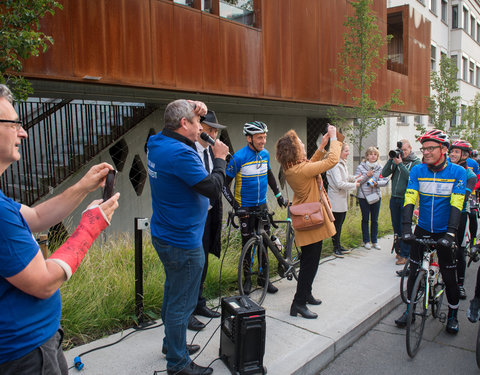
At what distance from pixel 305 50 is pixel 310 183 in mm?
6243

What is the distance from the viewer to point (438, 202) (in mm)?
4113

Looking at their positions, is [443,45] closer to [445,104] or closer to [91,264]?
[445,104]

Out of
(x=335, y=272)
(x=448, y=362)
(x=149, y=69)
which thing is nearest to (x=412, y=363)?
(x=448, y=362)

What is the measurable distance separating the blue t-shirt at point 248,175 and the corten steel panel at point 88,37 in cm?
274

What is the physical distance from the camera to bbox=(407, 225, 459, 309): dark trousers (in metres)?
4.05

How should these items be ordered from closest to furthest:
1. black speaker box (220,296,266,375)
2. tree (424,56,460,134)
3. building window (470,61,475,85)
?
black speaker box (220,296,266,375), tree (424,56,460,134), building window (470,61,475,85)

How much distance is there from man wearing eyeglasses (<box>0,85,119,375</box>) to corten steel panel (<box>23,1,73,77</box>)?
14.3 feet

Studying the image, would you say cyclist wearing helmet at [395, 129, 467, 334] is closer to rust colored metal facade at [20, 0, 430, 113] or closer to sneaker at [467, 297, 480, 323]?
sneaker at [467, 297, 480, 323]

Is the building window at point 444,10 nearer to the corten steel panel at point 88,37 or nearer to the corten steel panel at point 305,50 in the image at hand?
the corten steel panel at point 305,50

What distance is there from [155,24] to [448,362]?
631 cm

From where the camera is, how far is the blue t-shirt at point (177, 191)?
2742 mm

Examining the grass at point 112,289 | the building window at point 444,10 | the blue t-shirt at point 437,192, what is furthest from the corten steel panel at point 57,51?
the building window at point 444,10

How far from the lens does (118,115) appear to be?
28.5ft

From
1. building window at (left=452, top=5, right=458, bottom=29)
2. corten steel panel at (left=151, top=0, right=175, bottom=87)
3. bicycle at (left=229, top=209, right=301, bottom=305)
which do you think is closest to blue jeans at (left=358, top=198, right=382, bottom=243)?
bicycle at (left=229, top=209, right=301, bottom=305)
